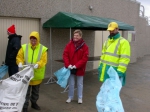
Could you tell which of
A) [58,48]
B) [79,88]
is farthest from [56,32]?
[79,88]

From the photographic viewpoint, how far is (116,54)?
4.02 meters

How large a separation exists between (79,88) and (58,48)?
2.94 m

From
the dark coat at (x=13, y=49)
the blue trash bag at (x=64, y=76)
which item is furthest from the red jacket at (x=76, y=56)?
the dark coat at (x=13, y=49)

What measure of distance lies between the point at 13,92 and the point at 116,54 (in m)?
2.01

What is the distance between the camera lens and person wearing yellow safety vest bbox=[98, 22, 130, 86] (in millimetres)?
3912

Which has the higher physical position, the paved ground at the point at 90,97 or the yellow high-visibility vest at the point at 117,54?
the yellow high-visibility vest at the point at 117,54

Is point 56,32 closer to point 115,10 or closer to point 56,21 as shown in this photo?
point 56,21

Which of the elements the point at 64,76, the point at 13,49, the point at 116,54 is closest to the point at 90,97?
the point at 64,76

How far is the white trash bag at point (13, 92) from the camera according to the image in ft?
12.2

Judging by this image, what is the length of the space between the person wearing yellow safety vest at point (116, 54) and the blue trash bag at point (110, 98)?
356 millimetres

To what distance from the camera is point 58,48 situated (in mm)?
7684

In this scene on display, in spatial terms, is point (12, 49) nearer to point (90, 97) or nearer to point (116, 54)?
point (90, 97)

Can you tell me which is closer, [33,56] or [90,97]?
[33,56]

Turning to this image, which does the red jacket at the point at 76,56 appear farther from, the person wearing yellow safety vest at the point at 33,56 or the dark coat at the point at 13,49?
the dark coat at the point at 13,49
